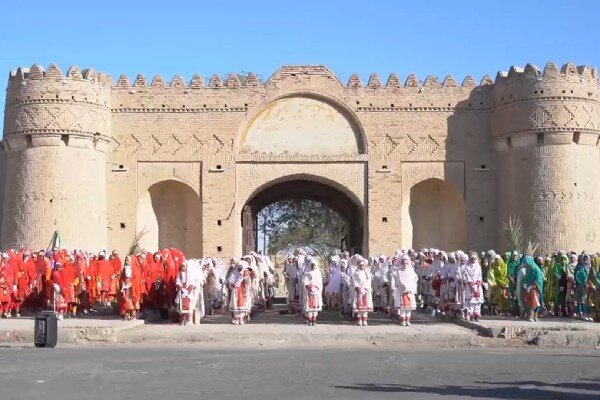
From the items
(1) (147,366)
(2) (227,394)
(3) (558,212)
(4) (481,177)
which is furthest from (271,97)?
Answer: (2) (227,394)

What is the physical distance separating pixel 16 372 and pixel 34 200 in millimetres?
15494

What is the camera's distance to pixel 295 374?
999 centimetres

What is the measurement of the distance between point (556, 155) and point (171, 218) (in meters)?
10.8

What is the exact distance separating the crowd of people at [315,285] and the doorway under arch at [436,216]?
634 centimetres

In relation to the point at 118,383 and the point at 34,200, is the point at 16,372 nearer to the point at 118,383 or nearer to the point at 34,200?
the point at 118,383

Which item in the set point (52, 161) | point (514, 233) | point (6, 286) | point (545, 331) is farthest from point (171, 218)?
point (545, 331)

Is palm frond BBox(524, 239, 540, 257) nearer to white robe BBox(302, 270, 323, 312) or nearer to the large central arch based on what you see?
the large central arch

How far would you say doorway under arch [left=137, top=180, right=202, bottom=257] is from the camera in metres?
27.0

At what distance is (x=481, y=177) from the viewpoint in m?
26.8

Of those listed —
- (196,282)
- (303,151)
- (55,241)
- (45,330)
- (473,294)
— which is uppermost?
(303,151)

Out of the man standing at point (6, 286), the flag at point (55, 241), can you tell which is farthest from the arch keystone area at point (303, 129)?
the man standing at point (6, 286)

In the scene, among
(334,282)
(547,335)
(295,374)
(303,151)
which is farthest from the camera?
(303,151)

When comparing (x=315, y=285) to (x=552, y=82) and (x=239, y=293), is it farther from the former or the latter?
(x=552, y=82)

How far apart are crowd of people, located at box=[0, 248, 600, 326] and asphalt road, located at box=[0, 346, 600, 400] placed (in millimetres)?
4610
